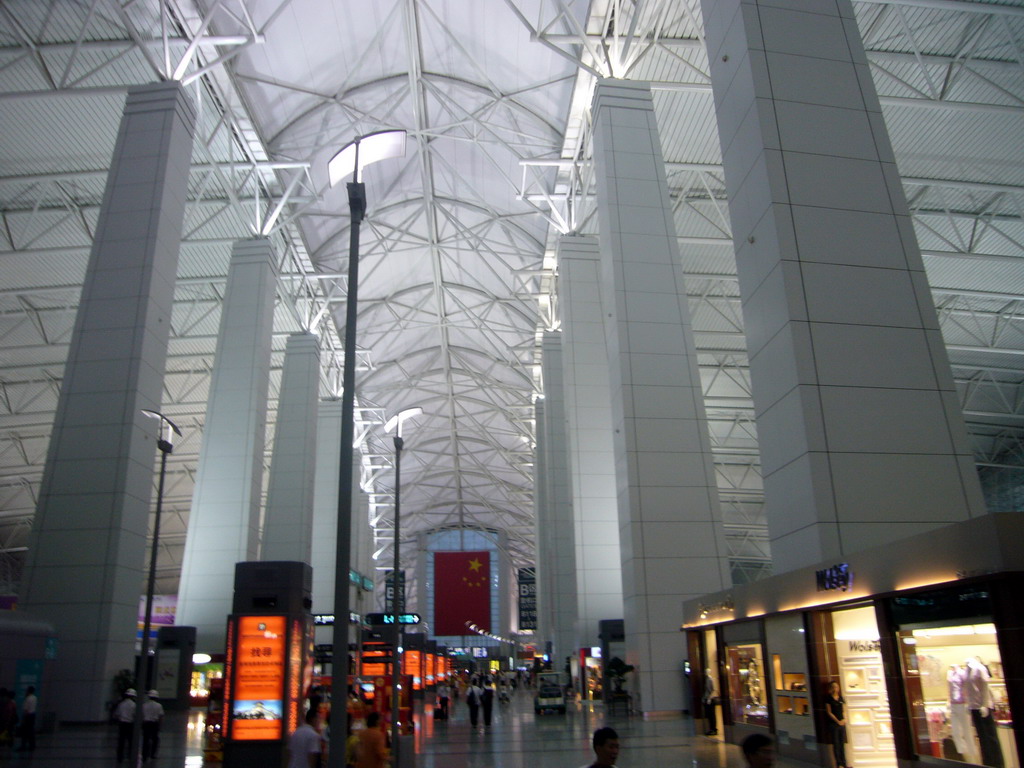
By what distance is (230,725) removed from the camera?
12.3 metres

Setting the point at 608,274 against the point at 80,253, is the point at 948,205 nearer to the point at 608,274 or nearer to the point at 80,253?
the point at 608,274

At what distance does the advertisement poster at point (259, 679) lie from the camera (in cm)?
1240

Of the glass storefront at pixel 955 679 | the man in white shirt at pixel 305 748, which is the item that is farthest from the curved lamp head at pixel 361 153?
the glass storefront at pixel 955 679

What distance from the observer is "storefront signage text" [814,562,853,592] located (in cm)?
962

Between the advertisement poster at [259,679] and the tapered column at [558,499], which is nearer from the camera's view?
the advertisement poster at [259,679]

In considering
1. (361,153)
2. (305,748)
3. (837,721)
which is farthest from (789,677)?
(361,153)

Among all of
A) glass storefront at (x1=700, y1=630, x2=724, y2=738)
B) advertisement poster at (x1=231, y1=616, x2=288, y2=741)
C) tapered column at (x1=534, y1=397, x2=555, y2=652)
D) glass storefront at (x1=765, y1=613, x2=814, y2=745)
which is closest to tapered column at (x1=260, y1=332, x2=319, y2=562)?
tapered column at (x1=534, y1=397, x2=555, y2=652)

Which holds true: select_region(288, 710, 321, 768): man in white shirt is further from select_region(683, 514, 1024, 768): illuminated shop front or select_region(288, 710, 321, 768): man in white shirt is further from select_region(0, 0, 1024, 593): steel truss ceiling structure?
select_region(0, 0, 1024, 593): steel truss ceiling structure

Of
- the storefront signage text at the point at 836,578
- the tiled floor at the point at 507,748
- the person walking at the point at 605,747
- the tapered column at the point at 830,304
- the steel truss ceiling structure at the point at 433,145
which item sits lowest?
the tiled floor at the point at 507,748

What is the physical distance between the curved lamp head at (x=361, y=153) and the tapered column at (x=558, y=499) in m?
30.6

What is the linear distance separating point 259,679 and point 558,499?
2918 cm

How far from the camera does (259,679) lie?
12.6 meters

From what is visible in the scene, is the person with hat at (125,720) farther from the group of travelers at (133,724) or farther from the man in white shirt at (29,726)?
the man in white shirt at (29,726)

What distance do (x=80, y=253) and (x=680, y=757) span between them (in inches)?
1198
